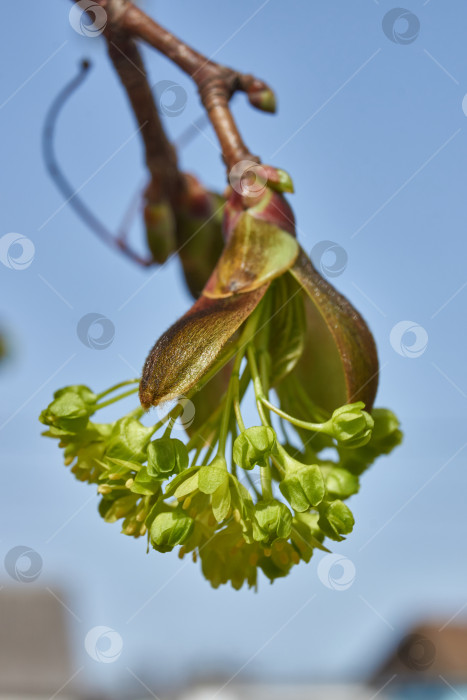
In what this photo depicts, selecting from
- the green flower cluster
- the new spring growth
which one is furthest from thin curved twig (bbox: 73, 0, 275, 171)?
the green flower cluster

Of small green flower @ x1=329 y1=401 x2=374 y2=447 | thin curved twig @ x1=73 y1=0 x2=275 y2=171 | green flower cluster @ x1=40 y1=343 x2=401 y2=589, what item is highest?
thin curved twig @ x1=73 y1=0 x2=275 y2=171

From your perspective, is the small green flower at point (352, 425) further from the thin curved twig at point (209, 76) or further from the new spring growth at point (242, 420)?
Answer: the thin curved twig at point (209, 76)

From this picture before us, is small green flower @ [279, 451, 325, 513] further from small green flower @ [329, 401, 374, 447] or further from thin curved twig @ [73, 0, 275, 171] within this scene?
thin curved twig @ [73, 0, 275, 171]

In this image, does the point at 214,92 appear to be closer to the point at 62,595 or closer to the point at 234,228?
the point at 234,228

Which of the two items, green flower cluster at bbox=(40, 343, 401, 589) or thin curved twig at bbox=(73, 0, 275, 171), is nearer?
green flower cluster at bbox=(40, 343, 401, 589)

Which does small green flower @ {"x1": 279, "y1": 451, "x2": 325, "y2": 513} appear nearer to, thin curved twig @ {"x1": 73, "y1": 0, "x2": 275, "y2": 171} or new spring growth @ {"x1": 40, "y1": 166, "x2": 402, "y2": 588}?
new spring growth @ {"x1": 40, "y1": 166, "x2": 402, "y2": 588}

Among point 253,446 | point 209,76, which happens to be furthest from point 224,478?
point 209,76

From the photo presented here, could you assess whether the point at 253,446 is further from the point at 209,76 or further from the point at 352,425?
the point at 209,76

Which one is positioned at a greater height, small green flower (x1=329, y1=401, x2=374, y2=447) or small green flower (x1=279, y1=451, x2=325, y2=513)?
small green flower (x1=329, y1=401, x2=374, y2=447)
